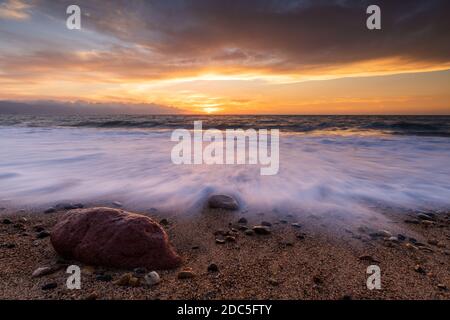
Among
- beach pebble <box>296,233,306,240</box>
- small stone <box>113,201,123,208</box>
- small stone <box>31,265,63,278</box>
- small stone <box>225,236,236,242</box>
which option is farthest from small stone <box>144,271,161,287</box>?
small stone <box>113,201,123,208</box>

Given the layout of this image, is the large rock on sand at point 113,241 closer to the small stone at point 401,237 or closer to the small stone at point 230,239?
the small stone at point 230,239

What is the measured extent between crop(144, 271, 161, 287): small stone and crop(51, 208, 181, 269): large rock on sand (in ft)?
0.52

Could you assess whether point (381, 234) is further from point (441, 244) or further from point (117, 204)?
point (117, 204)

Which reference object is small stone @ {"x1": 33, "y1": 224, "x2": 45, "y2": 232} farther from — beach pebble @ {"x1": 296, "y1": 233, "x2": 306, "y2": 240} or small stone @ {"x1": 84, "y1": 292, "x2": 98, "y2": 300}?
beach pebble @ {"x1": 296, "y1": 233, "x2": 306, "y2": 240}

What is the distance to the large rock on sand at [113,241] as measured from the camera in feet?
8.07

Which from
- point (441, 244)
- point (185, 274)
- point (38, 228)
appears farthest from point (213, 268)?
point (441, 244)

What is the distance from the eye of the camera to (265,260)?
106 inches

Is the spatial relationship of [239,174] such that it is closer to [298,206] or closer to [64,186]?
[298,206]

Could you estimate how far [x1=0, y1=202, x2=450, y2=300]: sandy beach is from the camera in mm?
2199

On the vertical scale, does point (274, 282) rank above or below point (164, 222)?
below

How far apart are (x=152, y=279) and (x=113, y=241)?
52 cm
